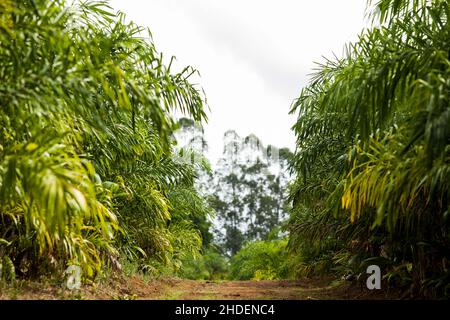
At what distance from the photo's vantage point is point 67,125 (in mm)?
4086

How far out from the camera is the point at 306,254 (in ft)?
30.8

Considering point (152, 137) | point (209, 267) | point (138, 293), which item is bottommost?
point (138, 293)

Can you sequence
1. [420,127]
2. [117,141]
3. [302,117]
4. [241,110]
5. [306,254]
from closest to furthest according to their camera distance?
1. [420,127]
2. [117,141]
3. [302,117]
4. [306,254]
5. [241,110]

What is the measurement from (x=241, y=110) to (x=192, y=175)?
55.8 ft

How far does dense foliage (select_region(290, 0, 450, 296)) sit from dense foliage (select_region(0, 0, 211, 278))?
1.54 metres

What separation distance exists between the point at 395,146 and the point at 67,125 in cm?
264

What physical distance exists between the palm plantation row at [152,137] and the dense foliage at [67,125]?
0.6 inches

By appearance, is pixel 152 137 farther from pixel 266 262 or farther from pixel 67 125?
pixel 266 262

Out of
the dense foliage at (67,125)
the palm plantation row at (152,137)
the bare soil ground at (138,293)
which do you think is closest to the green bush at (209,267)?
the bare soil ground at (138,293)

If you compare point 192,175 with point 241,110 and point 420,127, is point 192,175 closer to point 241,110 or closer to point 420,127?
point 420,127

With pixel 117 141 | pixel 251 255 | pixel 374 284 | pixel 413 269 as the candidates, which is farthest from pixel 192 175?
pixel 251 255

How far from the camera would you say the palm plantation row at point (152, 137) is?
3275 mm

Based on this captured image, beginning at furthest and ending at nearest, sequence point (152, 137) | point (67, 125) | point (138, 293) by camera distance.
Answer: point (152, 137)
point (138, 293)
point (67, 125)

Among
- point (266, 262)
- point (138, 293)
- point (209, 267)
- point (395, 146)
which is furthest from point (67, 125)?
point (209, 267)
